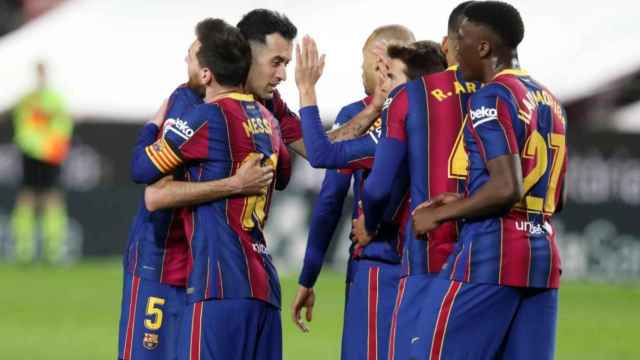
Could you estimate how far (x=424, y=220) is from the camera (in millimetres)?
4949

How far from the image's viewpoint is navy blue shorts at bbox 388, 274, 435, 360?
16.9ft

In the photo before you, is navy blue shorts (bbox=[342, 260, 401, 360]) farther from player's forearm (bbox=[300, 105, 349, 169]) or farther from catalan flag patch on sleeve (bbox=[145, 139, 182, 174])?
catalan flag patch on sleeve (bbox=[145, 139, 182, 174])

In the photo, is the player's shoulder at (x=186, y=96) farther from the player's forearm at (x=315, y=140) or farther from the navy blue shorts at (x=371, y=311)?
the navy blue shorts at (x=371, y=311)

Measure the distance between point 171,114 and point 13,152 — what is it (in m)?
12.1

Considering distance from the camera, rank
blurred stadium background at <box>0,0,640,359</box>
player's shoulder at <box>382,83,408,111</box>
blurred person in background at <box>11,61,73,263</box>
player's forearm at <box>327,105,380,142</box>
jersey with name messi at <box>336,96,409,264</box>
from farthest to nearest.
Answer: blurred person in background at <box>11,61,73,263</box>, blurred stadium background at <box>0,0,640,359</box>, player's forearm at <box>327,105,380,142</box>, jersey with name messi at <box>336,96,409,264</box>, player's shoulder at <box>382,83,408,111</box>

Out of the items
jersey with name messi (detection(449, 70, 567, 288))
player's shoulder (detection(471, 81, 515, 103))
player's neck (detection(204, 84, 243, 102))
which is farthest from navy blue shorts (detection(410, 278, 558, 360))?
player's neck (detection(204, 84, 243, 102))

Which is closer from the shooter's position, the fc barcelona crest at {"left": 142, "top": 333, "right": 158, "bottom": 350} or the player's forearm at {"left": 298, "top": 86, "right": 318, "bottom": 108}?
the player's forearm at {"left": 298, "top": 86, "right": 318, "bottom": 108}

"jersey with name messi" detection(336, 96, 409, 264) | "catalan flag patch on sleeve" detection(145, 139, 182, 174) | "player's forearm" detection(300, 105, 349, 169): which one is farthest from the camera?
"jersey with name messi" detection(336, 96, 409, 264)

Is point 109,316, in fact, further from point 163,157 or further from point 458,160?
point 458,160

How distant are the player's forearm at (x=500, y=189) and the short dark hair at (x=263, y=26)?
58.0 inches

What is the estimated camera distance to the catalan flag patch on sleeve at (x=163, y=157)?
5.26 m

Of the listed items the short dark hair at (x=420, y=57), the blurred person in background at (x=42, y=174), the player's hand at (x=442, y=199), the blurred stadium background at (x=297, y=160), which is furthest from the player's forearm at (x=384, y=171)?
the blurred person in background at (x=42, y=174)

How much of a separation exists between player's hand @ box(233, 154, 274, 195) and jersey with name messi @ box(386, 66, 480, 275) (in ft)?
1.68

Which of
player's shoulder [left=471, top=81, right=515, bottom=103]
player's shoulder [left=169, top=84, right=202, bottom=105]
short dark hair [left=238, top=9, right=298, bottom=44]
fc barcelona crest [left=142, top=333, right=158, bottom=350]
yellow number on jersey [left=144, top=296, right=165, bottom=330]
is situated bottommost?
fc barcelona crest [left=142, top=333, right=158, bottom=350]
